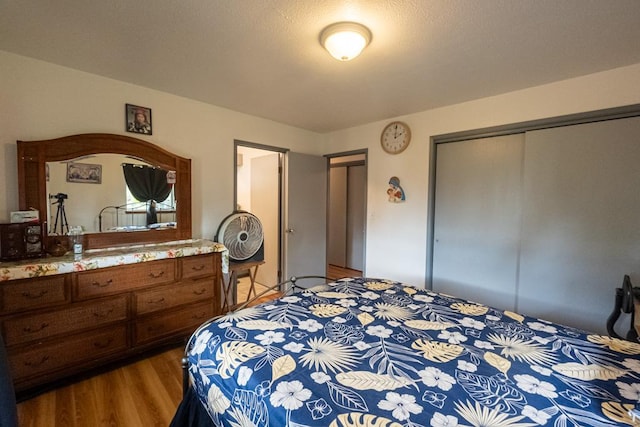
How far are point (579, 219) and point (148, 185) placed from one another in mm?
3609

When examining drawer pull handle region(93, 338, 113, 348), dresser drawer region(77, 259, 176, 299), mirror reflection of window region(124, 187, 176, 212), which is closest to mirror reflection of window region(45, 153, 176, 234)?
mirror reflection of window region(124, 187, 176, 212)

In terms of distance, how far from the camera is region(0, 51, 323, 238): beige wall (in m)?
1.93

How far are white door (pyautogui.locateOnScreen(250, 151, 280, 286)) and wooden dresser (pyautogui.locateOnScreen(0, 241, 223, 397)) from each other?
139 centimetres

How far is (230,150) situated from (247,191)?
1662 mm

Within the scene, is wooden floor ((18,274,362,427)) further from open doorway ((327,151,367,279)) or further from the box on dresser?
open doorway ((327,151,367,279))

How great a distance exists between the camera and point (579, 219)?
2217 millimetres

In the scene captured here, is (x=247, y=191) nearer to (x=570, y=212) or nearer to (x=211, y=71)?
(x=211, y=71)

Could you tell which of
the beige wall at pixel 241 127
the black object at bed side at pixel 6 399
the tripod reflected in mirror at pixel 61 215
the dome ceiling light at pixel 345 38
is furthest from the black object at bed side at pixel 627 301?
the tripod reflected in mirror at pixel 61 215

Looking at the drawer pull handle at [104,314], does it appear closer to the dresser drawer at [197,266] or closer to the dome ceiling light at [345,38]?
the dresser drawer at [197,266]

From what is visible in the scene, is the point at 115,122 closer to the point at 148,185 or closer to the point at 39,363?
the point at 148,185

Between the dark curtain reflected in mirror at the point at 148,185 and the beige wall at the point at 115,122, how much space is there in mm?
276

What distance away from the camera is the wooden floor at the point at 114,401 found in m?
1.58

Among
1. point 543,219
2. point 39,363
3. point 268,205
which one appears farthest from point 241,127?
point 543,219

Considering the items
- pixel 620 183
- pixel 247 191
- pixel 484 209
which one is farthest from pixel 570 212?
pixel 247 191
